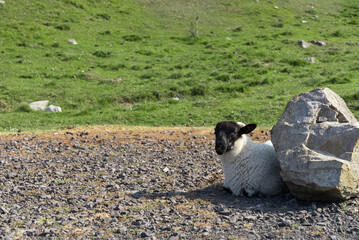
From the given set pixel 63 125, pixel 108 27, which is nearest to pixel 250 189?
pixel 63 125

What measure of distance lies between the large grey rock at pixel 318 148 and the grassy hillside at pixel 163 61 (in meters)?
7.99

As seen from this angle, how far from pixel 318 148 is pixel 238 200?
2005mm

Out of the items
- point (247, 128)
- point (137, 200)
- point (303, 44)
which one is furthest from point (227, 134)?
point (303, 44)

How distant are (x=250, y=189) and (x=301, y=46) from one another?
26999 mm

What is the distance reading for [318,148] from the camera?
8.88 meters

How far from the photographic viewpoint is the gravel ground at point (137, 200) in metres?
7.49

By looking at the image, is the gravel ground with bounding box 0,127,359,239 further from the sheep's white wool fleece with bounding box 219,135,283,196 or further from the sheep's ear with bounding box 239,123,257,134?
the sheep's ear with bounding box 239,123,257,134

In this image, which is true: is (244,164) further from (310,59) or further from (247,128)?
(310,59)

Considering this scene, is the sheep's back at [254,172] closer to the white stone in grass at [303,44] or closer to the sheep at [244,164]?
the sheep at [244,164]

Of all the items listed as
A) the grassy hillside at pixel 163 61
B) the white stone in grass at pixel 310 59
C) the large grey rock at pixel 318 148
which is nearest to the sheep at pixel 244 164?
the large grey rock at pixel 318 148

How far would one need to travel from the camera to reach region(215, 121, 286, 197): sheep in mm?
9438

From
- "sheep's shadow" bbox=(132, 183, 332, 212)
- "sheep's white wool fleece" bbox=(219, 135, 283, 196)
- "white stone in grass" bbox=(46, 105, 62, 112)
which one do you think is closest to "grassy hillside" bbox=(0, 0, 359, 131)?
"white stone in grass" bbox=(46, 105, 62, 112)

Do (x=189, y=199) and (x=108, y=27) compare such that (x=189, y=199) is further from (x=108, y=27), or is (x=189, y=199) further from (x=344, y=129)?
(x=108, y=27)

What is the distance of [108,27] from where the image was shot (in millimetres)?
37438
